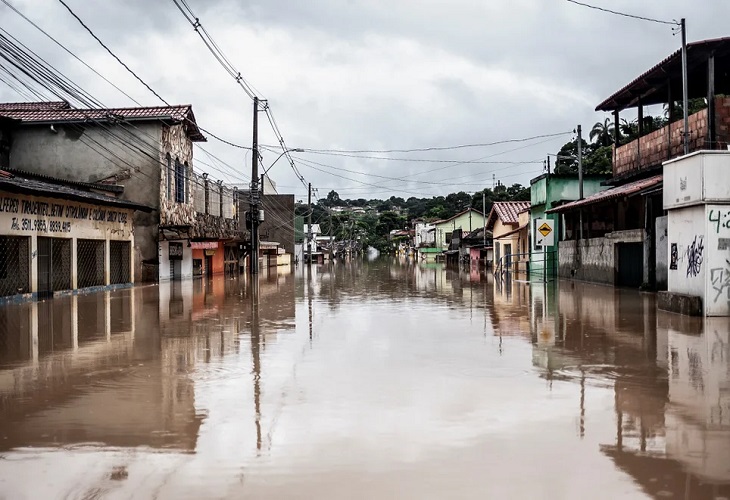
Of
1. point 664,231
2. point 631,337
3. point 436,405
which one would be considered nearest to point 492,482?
point 436,405

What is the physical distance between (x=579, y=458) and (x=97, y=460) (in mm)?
3838

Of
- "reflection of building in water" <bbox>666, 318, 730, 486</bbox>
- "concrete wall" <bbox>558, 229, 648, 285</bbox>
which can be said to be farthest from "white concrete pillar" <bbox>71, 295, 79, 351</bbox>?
"concrete wall" <bbox>558, 229, 648, 285</bbox>

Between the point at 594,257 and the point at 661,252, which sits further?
the point at 594,257

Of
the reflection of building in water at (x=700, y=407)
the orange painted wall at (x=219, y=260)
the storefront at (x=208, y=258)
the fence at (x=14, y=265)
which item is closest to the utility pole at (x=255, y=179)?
the storefront at (x=208, y=258)

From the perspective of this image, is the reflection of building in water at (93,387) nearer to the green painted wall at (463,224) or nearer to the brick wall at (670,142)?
the brick wall at (670,142)

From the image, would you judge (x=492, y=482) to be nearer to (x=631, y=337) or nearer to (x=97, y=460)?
(x=97, y=460)

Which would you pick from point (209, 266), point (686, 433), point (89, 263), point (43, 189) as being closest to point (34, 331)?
point (43, 189)

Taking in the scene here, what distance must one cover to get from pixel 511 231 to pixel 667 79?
83.7ft

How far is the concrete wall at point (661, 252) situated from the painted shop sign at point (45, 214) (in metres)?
20.6

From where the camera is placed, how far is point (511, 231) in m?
51.1

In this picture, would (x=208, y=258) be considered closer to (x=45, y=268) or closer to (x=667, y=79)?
(x=45, y=268)

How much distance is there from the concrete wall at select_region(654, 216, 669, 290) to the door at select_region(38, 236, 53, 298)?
67.9 feet

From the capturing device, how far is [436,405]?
743cm

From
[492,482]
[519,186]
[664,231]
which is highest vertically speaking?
[519,186]
